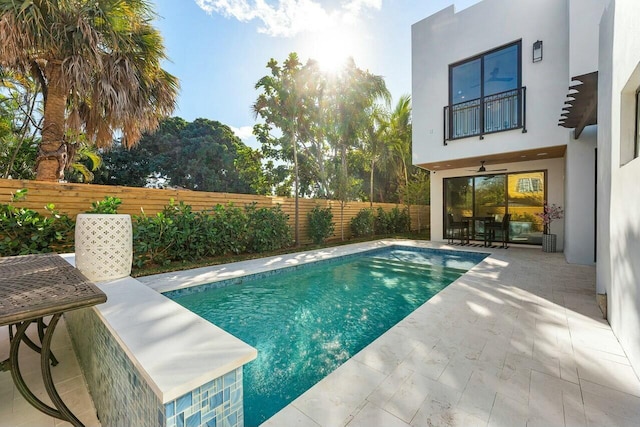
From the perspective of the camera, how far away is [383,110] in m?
12.9

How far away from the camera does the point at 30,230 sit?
176 inches

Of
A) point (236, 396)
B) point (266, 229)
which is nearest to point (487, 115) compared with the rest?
point (266, 229)

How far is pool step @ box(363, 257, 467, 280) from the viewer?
19.6 feet

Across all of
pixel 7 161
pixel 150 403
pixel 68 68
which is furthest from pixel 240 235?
pixel 7 161

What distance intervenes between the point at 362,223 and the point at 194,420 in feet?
35.4

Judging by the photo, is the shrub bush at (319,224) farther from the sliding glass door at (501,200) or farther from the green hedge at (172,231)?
the sliding glass door at (501,200)

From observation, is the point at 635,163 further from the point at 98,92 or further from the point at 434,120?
the point at 98,92

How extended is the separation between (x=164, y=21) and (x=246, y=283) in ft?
20.2

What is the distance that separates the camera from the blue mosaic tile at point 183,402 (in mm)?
990

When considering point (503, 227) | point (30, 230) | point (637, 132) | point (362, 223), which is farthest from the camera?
point (362, 223)

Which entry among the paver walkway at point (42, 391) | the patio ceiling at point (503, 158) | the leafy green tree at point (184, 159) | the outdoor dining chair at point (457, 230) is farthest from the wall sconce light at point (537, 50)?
the leafy green tree at point (184, 159)

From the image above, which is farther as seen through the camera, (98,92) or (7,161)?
(7,161)

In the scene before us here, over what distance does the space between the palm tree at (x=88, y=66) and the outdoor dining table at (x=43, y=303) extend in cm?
489

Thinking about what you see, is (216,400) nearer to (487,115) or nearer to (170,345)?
(170,345)
